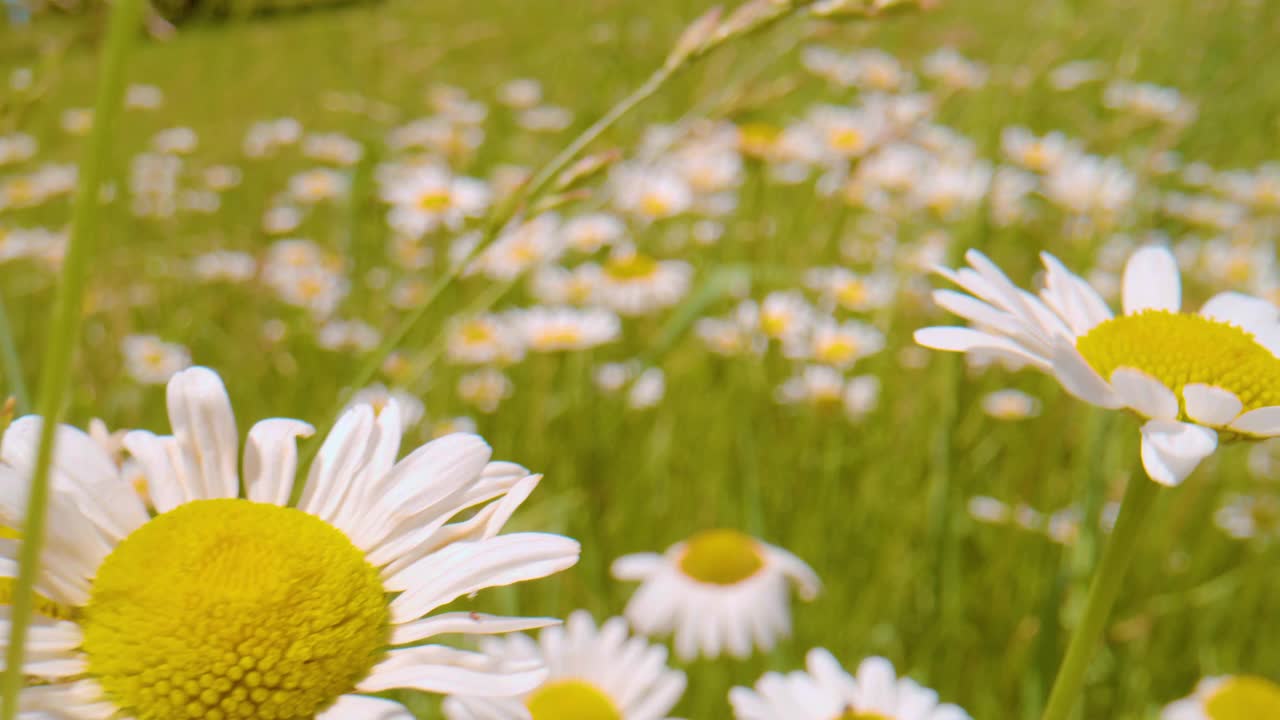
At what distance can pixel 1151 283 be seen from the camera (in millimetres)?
595

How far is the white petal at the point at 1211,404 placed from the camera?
430 millimetres

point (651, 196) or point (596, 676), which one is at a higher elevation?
point (651, 196)

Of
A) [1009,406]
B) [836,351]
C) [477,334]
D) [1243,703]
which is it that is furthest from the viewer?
[477,334]

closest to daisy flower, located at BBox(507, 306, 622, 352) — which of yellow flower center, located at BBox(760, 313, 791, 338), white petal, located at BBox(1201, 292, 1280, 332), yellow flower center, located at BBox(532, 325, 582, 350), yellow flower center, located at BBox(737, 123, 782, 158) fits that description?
yellow flower center, located at BBox(532, 325, 582, 350)

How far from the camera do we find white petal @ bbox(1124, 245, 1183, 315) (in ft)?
1.93

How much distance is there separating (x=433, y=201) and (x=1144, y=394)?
195cm

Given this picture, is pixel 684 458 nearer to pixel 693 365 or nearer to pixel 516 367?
pixel 693 365

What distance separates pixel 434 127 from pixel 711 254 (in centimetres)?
106

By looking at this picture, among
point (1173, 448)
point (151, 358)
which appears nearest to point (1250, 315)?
point (1173, 448)

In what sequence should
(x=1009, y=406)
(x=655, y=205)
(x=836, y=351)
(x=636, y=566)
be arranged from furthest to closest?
(x=655, y=205)
(x=836, y=351)
(x=1009, y=406)
(x=636, y=566)

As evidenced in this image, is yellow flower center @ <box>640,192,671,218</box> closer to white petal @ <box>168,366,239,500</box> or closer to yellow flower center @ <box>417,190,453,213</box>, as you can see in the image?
yellow flower center @ <box>417,190,453,213</box>

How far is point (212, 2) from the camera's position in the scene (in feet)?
3.75

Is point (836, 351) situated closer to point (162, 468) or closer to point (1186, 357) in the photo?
point (1186, 357)

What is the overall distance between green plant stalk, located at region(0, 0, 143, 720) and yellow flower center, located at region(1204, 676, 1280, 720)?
2.91 ft
